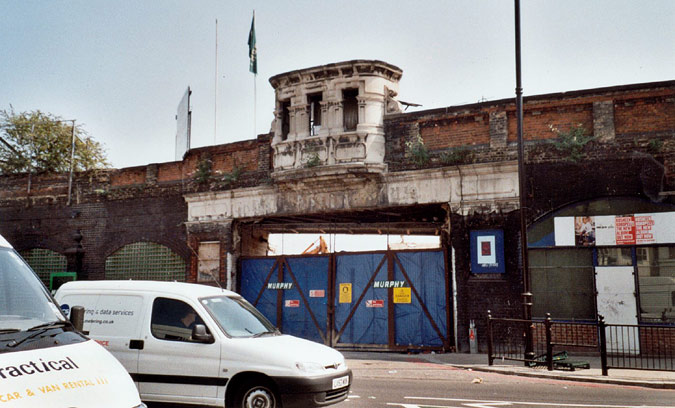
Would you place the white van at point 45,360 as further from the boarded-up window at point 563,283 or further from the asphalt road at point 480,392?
the boarded-up window at point 563,283

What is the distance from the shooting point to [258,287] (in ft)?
65.4

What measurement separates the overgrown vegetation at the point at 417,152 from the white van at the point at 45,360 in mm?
13130

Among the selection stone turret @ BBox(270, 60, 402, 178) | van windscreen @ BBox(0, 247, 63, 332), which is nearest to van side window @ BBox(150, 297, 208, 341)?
van windscreen @ BBox(0, 247, 63, 332)

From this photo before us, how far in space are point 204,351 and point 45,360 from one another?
3.52 meters

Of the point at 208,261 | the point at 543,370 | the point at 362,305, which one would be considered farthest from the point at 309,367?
the point at 208,261

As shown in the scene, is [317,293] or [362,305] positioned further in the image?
[317,293]

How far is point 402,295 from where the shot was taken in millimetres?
17484

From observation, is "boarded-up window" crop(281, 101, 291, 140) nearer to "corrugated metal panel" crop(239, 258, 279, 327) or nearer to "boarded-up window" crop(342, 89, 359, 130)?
"boarded-up window" crop(342, 89, 359, 130)

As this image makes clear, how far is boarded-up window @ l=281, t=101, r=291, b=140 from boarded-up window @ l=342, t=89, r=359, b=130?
1.92 meters

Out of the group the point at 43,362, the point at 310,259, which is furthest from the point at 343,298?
the point at 43,362

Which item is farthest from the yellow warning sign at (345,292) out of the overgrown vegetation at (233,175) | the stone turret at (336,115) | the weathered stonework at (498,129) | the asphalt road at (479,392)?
the weathered stonework at (498,129)

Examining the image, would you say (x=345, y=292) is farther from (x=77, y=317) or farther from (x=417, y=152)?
(x=77, y=317)

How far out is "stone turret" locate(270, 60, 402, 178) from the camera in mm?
17719

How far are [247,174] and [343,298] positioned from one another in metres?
5.18
